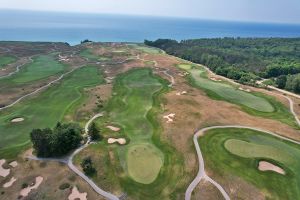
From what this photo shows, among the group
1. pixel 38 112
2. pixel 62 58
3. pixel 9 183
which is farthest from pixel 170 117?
pixel 62 58

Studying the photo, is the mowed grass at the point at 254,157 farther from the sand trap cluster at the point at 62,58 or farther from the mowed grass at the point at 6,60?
the mowed grass at the point at 6,60

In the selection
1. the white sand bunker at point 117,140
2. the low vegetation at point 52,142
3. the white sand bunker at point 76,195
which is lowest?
the white sand bunker at point 117,140

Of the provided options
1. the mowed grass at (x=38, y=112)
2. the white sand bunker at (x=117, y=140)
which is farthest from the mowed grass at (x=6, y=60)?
the white sand bunker at (x=117, y=140)

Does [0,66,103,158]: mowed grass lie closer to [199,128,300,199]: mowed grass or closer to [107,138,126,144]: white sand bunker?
[107,138,126,144]: white sand bunker

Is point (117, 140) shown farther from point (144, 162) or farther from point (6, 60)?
point (6, 60)

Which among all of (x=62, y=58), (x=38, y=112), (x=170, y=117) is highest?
(x=170, y=117)

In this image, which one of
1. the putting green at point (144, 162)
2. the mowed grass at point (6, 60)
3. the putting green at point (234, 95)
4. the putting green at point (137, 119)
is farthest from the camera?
the mowed grass at point (6, 60)

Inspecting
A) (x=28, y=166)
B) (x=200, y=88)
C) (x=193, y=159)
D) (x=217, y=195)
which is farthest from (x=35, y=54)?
(x=217, y=195)

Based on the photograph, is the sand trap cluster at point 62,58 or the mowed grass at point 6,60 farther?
the sand trap cluster at point 62,58
